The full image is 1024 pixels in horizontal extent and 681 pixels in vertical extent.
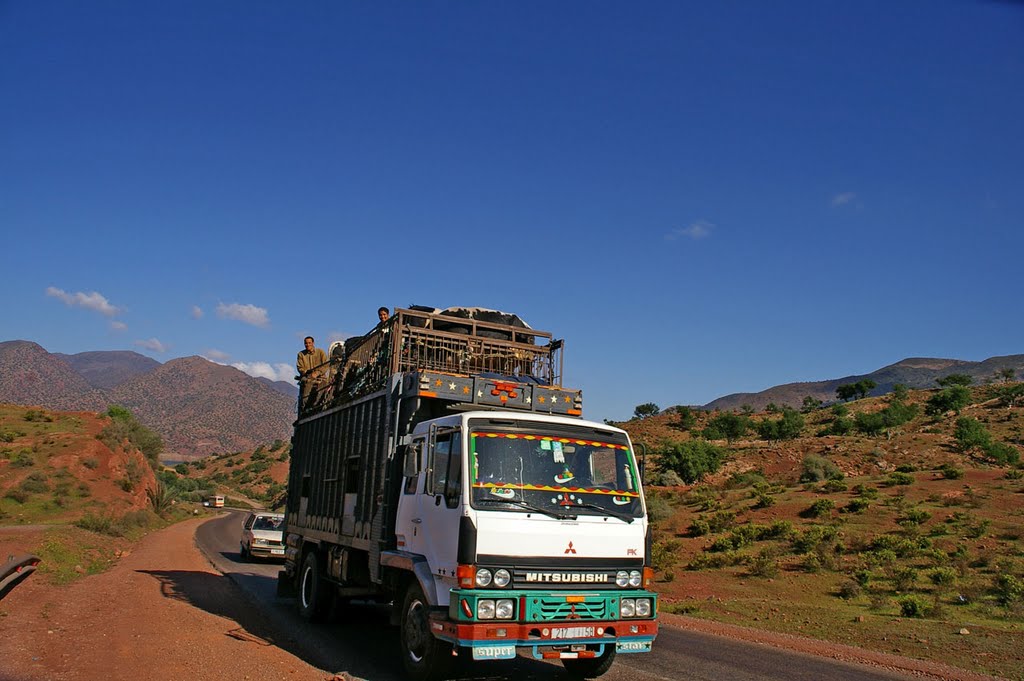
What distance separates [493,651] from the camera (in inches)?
269

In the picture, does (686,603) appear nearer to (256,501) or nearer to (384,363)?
(384,363)

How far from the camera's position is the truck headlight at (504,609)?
6.96m

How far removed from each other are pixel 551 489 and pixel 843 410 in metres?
64.8

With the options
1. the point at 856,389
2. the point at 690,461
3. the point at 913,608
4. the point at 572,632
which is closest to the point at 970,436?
the point at 690,461

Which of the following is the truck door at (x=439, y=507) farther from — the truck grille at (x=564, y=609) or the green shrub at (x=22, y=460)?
the green shrub at (x=22, y=460)

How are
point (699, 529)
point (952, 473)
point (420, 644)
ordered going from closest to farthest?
point (420, 644) → point (699, 529) → point (952, 473)

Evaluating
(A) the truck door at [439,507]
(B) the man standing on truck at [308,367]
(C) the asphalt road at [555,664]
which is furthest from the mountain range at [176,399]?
(A) the truck door at [439,507]

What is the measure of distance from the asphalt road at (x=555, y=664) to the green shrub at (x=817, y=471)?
25801 millimetres

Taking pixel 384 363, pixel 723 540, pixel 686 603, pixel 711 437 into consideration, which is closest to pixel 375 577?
pixel 384 363

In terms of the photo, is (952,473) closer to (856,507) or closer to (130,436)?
(856,507)

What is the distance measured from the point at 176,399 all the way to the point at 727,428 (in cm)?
12842

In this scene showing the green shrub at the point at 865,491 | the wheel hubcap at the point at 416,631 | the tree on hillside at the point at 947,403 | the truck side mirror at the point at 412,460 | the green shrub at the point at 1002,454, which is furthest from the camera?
the tree on hillside at the point at 947,403

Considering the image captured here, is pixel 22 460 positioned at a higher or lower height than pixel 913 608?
higher

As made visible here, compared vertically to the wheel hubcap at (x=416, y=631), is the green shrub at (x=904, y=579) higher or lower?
lower
